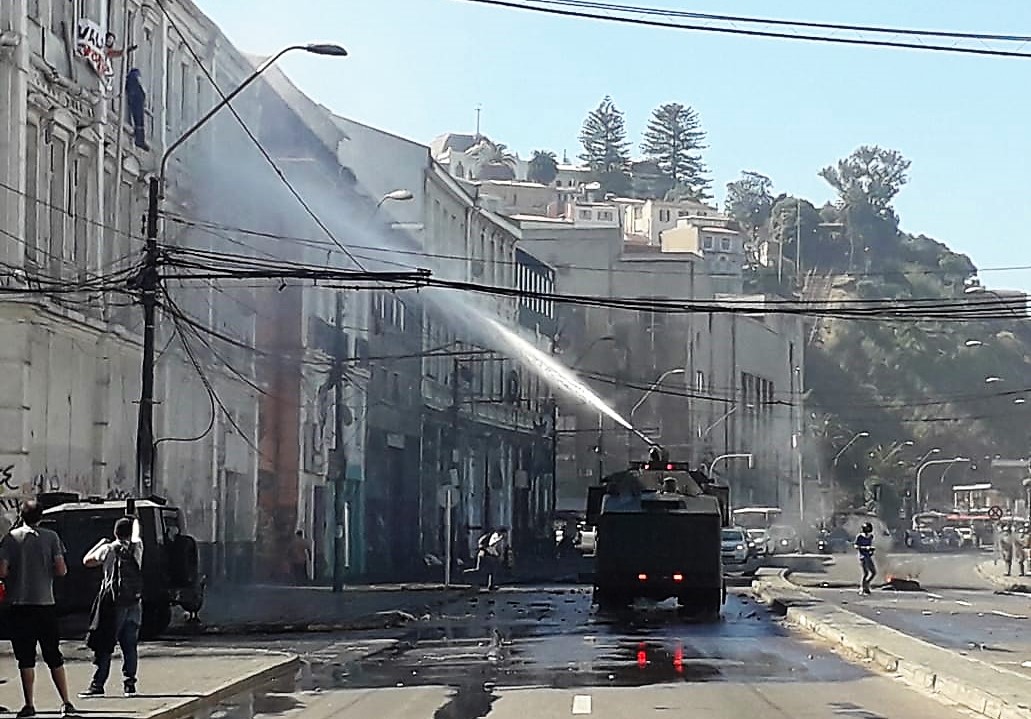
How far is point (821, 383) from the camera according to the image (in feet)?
458

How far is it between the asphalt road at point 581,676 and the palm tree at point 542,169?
517ft

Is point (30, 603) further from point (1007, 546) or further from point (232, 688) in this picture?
point (1007, 546)

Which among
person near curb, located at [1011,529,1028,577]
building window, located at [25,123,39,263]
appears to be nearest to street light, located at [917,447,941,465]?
person near curb, located at [1011,529,1028,577]

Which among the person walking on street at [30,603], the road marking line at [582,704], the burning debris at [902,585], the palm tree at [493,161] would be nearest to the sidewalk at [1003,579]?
the burning debris at [902,585]

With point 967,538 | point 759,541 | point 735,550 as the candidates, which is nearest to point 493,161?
point 967,538

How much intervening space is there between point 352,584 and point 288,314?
8.40 meters

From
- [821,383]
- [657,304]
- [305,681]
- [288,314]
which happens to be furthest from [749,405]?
[305,681]

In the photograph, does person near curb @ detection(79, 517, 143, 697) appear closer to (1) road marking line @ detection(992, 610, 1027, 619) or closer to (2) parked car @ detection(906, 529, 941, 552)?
(1) road marking line @ detection(992, 610, 1027, 619)

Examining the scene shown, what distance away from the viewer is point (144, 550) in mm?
25328

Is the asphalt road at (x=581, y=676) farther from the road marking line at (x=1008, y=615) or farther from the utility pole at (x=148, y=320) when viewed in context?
the road marking line at (x=1008, y=615)

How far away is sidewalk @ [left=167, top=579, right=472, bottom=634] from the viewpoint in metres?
28.8

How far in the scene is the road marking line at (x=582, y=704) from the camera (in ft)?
52.6

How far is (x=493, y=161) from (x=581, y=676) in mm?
152718

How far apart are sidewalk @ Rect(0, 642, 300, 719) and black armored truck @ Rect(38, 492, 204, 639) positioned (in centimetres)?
98
